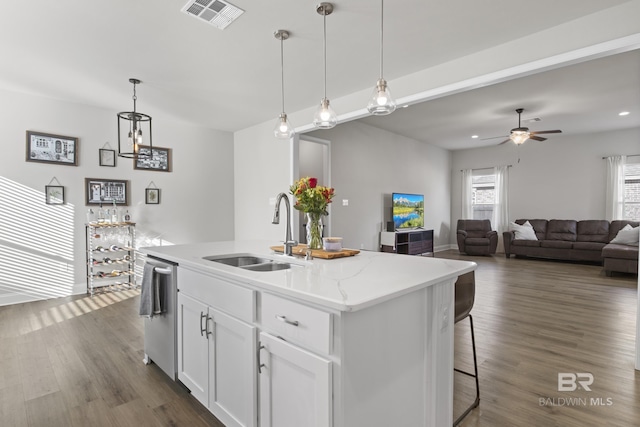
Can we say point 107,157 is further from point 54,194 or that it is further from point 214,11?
point 214,11

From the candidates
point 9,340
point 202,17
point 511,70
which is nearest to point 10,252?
point 9,340

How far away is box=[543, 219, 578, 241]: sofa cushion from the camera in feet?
23.2

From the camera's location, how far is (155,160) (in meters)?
5.14

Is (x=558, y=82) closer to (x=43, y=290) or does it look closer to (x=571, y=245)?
(x=571, y=245)

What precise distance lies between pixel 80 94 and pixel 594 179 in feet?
30.8

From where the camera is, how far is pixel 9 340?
2883 mm

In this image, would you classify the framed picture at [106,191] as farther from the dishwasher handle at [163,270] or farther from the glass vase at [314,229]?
the glass vase at [314,229]

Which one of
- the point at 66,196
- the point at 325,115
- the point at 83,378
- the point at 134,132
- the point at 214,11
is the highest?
the point at 214,11

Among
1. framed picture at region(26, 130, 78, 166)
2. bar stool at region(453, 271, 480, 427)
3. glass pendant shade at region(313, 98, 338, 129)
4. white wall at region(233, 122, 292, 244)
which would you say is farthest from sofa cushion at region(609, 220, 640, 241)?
framed picture at region(26, 130, 78, 166)

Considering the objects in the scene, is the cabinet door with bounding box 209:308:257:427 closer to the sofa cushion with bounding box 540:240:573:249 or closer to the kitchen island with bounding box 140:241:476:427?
Result: the kitchen island with bounding box 140:241:476:427

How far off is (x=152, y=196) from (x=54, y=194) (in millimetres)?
1183

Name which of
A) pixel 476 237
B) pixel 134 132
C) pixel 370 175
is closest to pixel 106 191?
pixel 134 132

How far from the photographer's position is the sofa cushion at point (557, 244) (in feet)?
22.1

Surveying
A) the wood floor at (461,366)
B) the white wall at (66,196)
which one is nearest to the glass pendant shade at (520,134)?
the wood floor at (461,366)
